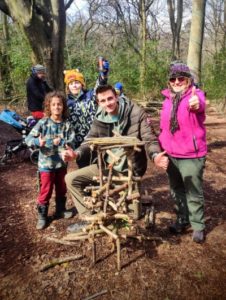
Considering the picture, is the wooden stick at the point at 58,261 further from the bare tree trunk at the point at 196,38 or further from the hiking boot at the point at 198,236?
the bare tree trunk at the point at 196,38

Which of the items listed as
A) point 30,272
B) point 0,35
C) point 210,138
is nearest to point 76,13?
point 0,35

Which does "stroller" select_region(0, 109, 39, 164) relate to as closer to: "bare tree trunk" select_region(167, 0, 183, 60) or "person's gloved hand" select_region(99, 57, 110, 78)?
"person's gloved hand" select_region(99, 57, 110, 78)

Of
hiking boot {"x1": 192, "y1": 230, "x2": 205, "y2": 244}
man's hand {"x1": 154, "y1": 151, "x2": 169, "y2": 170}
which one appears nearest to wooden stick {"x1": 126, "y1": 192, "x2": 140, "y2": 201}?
man's hand {"x1": 154, "y1": 151, "x2": 169, "y2": 170}

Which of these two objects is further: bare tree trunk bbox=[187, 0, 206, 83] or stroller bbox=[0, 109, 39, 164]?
bare tree trunk bbox=[187, 0, 206, 83]

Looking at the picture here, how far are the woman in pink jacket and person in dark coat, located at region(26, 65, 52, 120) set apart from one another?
10.0ft

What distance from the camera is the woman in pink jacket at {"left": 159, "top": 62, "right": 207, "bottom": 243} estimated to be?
3.27m

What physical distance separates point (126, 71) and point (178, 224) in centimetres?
1008

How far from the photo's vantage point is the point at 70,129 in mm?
4020

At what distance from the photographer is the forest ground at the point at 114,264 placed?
2.90 meters

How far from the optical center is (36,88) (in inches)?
232

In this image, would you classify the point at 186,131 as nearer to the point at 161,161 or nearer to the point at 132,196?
the point at 161,161

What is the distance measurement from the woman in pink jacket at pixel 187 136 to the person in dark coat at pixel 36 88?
305 cm

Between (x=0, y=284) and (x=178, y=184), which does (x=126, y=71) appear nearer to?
(x=178, y=184)

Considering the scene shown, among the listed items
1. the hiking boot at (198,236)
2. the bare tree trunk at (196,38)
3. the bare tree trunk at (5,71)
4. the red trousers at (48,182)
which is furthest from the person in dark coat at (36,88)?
the bare tree trunk at (5,71)
